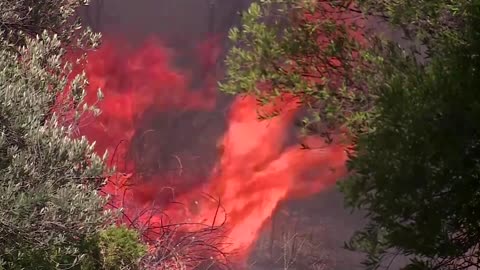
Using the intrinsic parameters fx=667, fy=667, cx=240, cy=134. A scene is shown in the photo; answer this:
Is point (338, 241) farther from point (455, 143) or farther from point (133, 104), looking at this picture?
point (455, 143)

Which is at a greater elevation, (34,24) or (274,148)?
(34,24)

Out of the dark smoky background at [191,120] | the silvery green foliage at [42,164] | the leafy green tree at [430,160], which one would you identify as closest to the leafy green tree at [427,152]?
the leafy green tree at [430,160]

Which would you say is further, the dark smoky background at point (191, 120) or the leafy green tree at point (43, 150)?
the dark smoky background at point (191, 120)

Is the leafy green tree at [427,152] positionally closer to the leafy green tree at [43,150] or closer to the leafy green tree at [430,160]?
the leafy green tree at [430,160]

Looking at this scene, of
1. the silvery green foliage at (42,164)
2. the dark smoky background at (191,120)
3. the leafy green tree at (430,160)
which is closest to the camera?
the leafy green tree at (430,160)

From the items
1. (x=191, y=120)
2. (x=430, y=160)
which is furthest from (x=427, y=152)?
(x=191, y=120)

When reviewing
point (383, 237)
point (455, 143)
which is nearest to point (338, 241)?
point (383, 237)

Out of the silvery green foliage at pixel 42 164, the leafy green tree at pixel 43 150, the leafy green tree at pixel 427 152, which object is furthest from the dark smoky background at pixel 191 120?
the leafy green tree at pixel 427 152

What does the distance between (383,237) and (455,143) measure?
0.60 metres

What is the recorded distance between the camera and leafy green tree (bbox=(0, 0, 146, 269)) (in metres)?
3.71

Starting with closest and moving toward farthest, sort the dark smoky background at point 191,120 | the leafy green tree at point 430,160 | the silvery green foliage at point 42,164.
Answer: the leafy green tree at point 430,160 < the silvery green foliage at point 42,164 < the dark smoky background at point 191,120

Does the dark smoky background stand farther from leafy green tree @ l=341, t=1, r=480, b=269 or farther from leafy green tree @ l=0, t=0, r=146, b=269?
leafy green tree @ l=341, t=1, r=480, b=269

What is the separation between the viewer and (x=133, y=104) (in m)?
7.09

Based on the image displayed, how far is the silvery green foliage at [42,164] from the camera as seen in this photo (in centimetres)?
370
